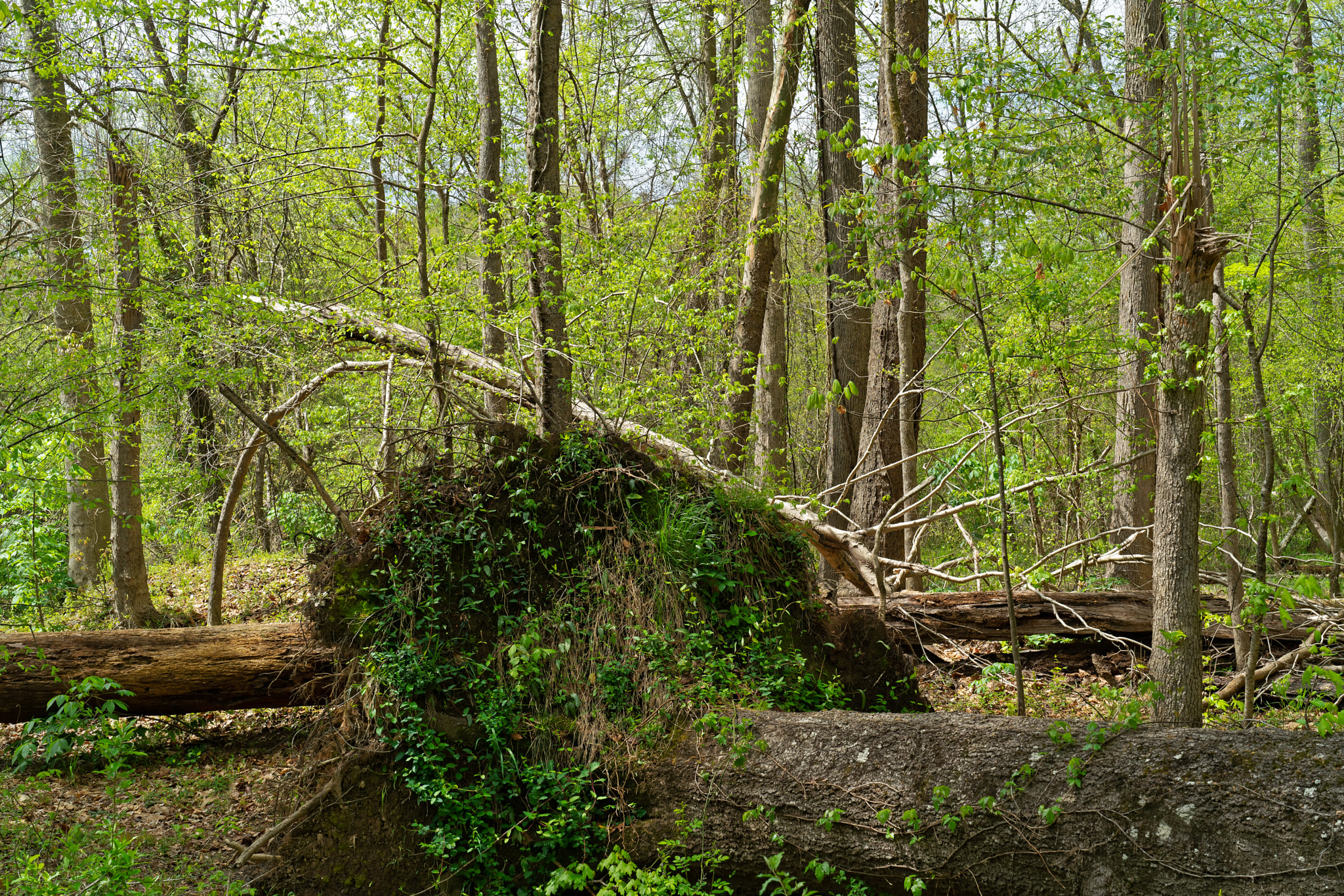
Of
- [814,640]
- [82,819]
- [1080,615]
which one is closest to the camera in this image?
[82,819]

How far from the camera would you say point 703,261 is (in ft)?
35.9

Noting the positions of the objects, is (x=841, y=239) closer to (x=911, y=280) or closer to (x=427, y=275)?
(x=911, y=280)

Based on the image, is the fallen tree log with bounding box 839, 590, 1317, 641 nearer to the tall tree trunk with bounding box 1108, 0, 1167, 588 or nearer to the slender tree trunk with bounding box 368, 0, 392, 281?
the tall tree trunk with bounding box 1108, 0, 1167, 588

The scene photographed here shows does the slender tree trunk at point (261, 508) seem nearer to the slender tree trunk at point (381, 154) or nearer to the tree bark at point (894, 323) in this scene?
the slender tree trunk at point (381, 154)

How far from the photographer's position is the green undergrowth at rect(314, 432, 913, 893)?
468cm

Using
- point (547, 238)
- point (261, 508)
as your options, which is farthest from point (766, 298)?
point (261, 508)

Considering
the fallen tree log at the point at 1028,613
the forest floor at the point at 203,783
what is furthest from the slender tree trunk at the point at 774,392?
the forest floor at the point at 203,783

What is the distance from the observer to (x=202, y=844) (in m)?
5.23

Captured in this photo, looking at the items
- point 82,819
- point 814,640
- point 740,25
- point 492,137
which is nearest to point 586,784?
point 814,640

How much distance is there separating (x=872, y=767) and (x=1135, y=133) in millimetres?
5223

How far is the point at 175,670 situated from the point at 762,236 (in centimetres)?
675

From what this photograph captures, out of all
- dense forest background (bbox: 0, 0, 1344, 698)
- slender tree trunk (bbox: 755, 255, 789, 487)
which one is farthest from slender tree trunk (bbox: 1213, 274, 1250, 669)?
slender tree trunk (bbox: 755, 255, 789, 487)

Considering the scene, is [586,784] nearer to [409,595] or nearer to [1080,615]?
[409,595]

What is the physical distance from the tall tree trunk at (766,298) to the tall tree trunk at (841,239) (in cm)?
64
